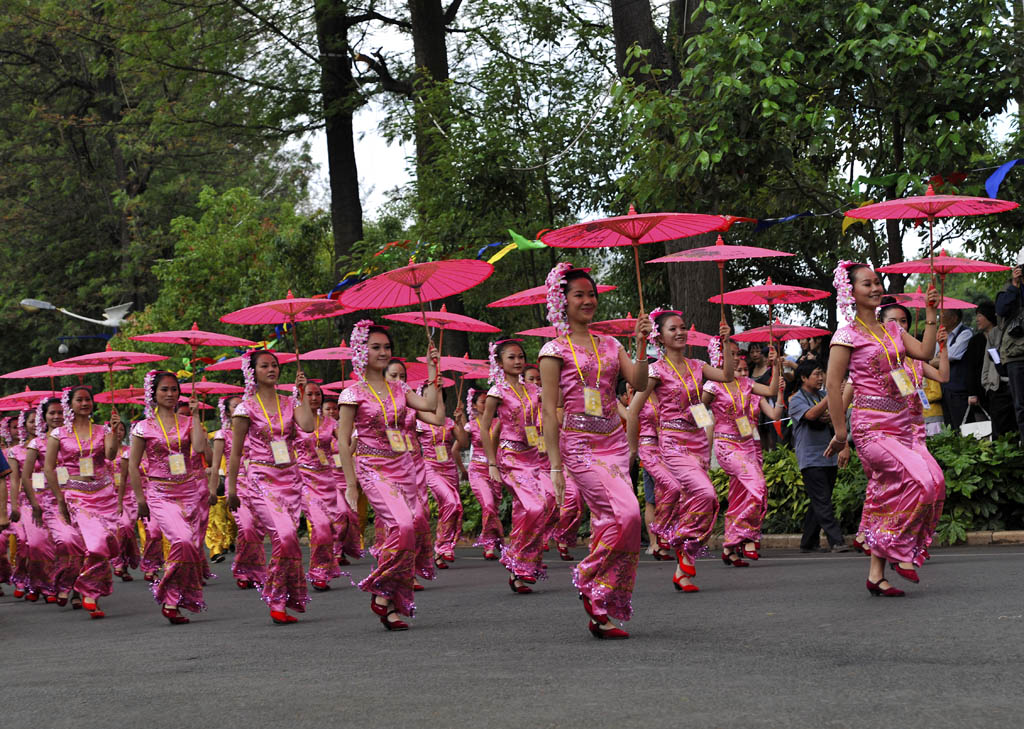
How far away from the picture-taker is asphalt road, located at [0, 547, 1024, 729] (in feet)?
18.7

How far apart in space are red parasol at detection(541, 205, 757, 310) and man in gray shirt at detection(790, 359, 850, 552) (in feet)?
12.8

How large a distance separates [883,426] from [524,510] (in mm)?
3925

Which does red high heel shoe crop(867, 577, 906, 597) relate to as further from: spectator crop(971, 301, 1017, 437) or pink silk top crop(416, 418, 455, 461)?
pink silk top crop(416, 418, 455, 461)

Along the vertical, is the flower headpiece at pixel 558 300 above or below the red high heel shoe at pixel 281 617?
above

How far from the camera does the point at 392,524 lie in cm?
940

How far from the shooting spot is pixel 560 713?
5.70 metres

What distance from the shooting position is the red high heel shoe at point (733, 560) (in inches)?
496

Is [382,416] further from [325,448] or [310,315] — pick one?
[325,448]

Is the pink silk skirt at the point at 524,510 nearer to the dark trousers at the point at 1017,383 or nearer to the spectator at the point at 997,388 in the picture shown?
the dark trousers at the point at 1017,383

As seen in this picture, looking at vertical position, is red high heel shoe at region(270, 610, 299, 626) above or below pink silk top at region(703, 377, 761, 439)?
below

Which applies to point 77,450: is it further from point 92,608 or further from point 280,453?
point 280,453

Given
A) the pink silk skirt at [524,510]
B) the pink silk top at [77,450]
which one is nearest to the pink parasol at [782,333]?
the pink silk skirt at [524,510]

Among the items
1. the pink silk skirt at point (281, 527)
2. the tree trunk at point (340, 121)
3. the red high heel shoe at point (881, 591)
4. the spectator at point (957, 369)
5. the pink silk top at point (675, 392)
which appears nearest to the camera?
the red high heel shoe at point (881, 591)

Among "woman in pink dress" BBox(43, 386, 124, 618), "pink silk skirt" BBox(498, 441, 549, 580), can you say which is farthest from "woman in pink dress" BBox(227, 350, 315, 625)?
"woman in pink dress" BBox(43, 386, 124, 618)
